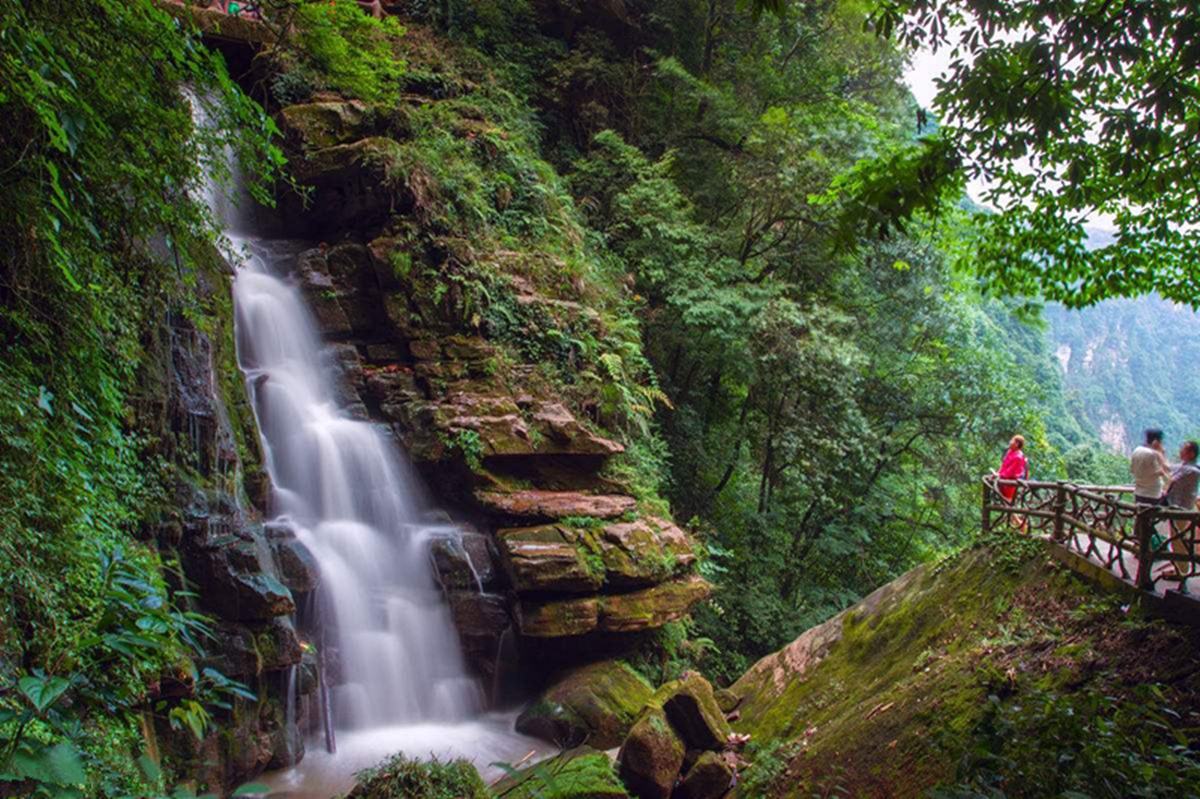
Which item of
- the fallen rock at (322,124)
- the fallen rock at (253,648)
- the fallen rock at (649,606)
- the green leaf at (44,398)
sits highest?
the fallen rock at (322,124)

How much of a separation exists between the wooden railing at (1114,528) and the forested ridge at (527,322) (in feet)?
1.69

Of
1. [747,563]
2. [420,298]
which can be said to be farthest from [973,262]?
[747,563]

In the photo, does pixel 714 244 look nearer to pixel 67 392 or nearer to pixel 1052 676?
pixel 1052 676

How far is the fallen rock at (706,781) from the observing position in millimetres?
7059

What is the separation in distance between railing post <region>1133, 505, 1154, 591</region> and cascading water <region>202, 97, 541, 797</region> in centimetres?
650

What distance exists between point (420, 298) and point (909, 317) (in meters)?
10.4

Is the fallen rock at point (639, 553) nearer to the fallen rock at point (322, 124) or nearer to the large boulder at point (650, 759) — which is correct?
the large boulder at point (650, 759)

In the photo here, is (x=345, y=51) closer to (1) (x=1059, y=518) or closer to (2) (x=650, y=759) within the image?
(2) (x=650, y=759)

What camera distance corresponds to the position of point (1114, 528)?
23.6 feet

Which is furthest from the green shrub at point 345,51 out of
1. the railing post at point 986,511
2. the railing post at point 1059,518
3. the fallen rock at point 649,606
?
the railing post at point 986,511

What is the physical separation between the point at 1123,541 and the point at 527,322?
8.64 m

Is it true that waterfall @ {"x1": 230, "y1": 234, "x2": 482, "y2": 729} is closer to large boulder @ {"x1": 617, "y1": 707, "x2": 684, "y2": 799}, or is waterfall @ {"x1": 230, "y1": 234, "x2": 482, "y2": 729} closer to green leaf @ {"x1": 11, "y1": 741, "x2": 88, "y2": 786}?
large boulder @ {"x1": 617, "y1": 707, "x2": 684, "y2": 799}

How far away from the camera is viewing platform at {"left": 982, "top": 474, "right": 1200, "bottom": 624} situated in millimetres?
5676

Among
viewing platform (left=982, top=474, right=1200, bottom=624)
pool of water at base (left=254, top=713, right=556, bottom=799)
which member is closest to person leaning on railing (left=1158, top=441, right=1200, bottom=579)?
viewing platform (left=982, top=474, right=1200, bottom=624)
